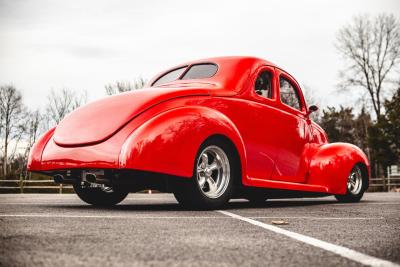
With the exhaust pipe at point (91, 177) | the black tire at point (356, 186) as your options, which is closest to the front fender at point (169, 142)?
the exhaust pipe at point (91, 177)

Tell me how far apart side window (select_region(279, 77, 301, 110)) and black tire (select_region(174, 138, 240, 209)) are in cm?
181

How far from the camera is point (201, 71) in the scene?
6.38 meters

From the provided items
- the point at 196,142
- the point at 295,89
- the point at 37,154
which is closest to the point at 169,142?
the point at 196,142

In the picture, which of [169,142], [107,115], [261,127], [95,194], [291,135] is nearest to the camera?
[169,142]

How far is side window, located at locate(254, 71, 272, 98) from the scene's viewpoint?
631cm

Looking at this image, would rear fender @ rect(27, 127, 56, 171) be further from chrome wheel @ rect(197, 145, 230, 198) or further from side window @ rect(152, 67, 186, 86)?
side window @ rect(152, 67, 186, 86)

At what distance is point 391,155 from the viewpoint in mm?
32656

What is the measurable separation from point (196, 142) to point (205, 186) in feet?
2.16

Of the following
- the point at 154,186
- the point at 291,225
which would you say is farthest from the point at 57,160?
the point at 291,225

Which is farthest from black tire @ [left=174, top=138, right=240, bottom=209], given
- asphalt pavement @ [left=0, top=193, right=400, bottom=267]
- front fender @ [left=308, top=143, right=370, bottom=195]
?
front fender @ [left=308, top=143, right=370, bottom=195]

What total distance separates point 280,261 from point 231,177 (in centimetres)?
319

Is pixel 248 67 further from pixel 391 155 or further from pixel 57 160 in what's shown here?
pixel 391 155

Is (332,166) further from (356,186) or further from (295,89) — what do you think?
(295,89)

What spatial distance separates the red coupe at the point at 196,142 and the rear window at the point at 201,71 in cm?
2
